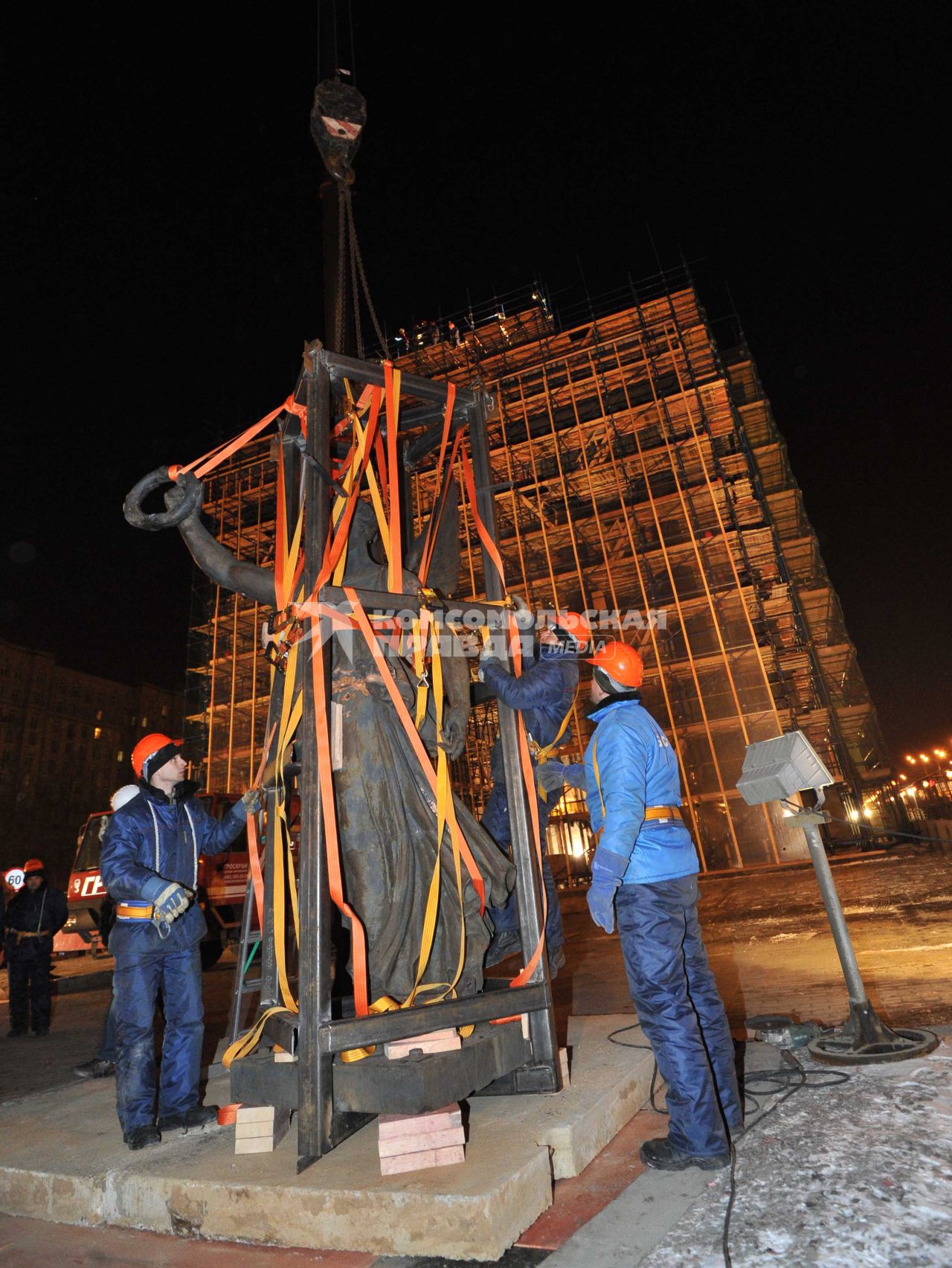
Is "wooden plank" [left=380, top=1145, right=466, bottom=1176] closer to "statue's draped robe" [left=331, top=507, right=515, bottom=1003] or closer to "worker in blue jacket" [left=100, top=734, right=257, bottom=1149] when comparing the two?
"statue's draped robe" [left=331, top=507, right=515, bottom=1003]

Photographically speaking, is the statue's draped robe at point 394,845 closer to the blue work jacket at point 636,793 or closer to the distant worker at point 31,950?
the blue work jacket at point 636,793

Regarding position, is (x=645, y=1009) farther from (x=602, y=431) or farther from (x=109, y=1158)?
(x=602, y=431)

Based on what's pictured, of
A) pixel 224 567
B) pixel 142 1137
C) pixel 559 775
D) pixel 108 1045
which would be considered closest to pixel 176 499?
pixel 224 567

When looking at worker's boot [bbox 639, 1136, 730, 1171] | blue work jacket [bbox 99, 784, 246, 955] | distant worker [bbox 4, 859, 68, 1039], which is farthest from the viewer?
distant worker [bbox 4, 859, 68, 1039]

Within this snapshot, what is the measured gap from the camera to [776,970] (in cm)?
624

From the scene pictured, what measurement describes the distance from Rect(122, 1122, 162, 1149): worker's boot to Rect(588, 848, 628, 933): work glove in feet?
6.62

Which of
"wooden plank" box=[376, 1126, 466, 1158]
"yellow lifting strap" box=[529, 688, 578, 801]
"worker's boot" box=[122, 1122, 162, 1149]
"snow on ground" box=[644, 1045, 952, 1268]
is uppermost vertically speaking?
"yellow lifting strap" box=[529, 688, 578, 801]

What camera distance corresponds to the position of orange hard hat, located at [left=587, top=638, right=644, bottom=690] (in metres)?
2.99

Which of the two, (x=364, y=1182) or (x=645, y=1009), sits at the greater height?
(x=645, y=1009)

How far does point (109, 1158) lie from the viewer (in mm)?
2689

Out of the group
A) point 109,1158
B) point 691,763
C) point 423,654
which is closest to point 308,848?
point 423,654

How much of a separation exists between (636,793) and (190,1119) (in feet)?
8.07

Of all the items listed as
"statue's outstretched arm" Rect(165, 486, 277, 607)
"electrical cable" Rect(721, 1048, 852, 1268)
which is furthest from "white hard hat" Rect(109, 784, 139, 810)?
"electrical cable" Rect(721, 1048, 852, 1268)

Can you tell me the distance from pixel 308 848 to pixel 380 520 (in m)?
1.50
